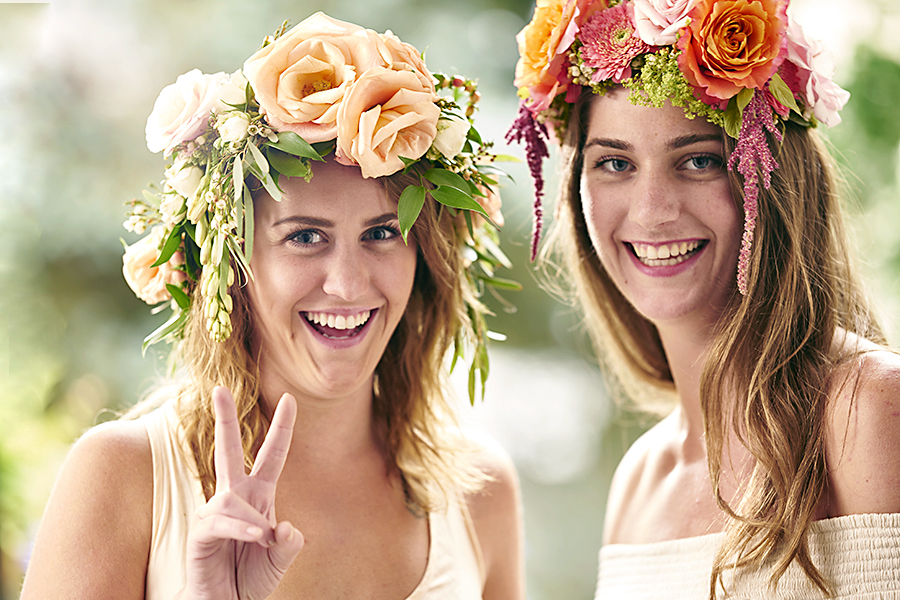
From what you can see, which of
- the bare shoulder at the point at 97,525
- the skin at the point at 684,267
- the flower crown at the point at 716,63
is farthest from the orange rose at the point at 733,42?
the bare shoulder at the point at 97,525

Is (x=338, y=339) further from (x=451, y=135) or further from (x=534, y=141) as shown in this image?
(x=534, y=141)

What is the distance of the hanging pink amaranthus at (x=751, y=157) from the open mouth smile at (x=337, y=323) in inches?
31.2

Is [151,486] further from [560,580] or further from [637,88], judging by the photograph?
[560,580]

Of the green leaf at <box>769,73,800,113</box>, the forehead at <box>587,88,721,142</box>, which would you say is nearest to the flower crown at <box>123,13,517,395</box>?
the forehead at <box>587,88,721,142</box>

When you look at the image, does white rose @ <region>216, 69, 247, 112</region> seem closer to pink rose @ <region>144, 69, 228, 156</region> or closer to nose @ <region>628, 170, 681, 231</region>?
pink rose @ <region>144, 69, 228, 156</region>

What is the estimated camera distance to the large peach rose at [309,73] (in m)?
1.50

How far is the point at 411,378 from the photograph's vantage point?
78.6 inches

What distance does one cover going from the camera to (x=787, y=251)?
1732 mm

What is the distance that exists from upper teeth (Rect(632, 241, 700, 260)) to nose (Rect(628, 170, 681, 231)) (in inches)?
2.6

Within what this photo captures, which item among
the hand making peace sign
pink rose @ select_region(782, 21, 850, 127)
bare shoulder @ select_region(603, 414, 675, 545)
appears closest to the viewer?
the hand making peace sign

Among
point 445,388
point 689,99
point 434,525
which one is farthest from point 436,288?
point 689,99

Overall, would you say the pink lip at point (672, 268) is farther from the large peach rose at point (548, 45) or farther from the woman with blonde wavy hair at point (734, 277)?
the large peach rose at point (548, 45)

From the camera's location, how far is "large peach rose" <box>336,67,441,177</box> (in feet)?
4.93

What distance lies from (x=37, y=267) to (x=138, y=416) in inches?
66.0
